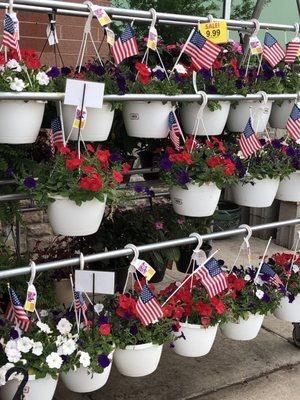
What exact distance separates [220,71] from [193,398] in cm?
169

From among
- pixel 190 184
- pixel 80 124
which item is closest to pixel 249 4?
pixel 190 184

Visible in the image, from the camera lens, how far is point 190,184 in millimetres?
2553

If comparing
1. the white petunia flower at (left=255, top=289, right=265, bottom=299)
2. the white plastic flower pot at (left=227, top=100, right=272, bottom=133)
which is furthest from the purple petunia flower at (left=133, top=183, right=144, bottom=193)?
the white petunia flower at (left=255, top=289, right=265, bottom=299)

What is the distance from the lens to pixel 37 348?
2.16 m

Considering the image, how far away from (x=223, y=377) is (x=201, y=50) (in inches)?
70.7

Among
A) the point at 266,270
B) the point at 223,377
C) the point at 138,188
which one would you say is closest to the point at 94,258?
the point at 138,188

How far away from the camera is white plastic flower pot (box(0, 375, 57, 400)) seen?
2.16 metres

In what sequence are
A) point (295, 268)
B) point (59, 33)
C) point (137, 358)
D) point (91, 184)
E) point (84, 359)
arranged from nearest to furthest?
A: point (91, 184) < point (84, 359) < point (137, 358) < point (295, 268) < point (59, 33)

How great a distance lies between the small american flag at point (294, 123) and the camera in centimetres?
280

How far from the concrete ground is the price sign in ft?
5.96

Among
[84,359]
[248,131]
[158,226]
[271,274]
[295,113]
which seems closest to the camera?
[84,359]

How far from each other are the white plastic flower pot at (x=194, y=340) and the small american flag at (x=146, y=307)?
287 millimetres

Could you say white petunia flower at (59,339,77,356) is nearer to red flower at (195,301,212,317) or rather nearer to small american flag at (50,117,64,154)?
red flower at (195,301,212,317)

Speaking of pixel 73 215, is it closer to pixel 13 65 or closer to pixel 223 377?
pixel 13 65
